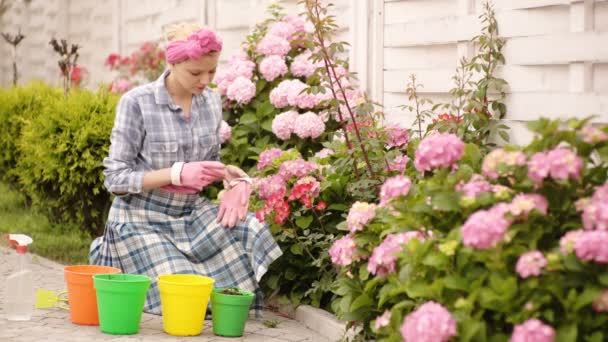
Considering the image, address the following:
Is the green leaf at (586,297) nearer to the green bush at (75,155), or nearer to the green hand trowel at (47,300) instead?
the green hand trowel at (47,300)

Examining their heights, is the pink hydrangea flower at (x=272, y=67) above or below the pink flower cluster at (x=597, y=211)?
above

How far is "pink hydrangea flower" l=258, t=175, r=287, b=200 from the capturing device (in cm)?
527

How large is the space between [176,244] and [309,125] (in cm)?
133

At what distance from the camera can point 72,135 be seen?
22.7ft

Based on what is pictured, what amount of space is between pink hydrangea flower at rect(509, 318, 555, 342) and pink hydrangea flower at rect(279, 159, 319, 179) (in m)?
2.34

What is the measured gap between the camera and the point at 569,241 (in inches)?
124

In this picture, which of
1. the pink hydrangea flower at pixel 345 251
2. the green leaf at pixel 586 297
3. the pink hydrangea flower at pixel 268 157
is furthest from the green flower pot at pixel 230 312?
the green leaf at pixel 586 297

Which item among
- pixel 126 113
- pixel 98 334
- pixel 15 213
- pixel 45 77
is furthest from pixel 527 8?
pixel 45 77

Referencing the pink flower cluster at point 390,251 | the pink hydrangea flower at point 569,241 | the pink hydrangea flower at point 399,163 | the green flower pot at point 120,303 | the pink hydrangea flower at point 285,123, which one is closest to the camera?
Result: the pink hydrangea flower at point 569,241

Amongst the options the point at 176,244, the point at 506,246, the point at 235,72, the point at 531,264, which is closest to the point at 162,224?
the point at 176,244

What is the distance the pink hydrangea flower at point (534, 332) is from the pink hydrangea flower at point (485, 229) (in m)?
0.28

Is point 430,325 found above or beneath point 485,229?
beneath

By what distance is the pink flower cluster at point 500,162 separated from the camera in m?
3.39

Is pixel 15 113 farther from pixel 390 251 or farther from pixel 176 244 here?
pixel 390 251
